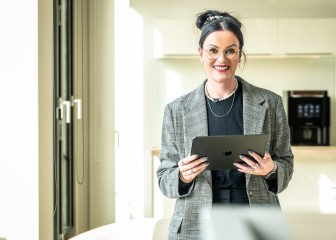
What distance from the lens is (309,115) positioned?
377 cm

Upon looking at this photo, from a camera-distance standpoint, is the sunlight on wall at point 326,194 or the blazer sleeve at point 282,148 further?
the sunlight on wall at point 326,194

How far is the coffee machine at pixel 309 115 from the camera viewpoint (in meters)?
3.77

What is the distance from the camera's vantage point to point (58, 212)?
110 inches

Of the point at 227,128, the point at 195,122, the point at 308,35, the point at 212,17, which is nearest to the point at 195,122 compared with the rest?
the point at 195,122

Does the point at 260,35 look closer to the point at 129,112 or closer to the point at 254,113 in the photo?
the point at 129,112

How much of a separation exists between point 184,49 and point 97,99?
2.72 feet

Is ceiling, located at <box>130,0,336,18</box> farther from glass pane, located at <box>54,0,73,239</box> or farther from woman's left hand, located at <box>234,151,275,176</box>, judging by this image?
woman's left hand, located at <box>234,151,275,176</box>

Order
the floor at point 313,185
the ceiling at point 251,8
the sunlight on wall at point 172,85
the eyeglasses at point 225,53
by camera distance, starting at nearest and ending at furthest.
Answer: the eyeglasses at point 225,53
the floor at point 313,185
the ceiling at point 251,8
the sunlight on wall at point 172,85

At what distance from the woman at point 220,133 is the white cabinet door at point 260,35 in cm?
230

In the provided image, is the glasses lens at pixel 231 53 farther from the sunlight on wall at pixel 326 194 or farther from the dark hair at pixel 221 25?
the sunlight on wall at pixel 326 194

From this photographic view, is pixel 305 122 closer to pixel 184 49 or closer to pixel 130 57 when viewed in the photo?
pixel 184 49

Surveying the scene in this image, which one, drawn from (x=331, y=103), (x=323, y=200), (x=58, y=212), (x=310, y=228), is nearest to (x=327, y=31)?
(x=331, y=103)

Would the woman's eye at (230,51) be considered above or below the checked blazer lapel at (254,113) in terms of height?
above
